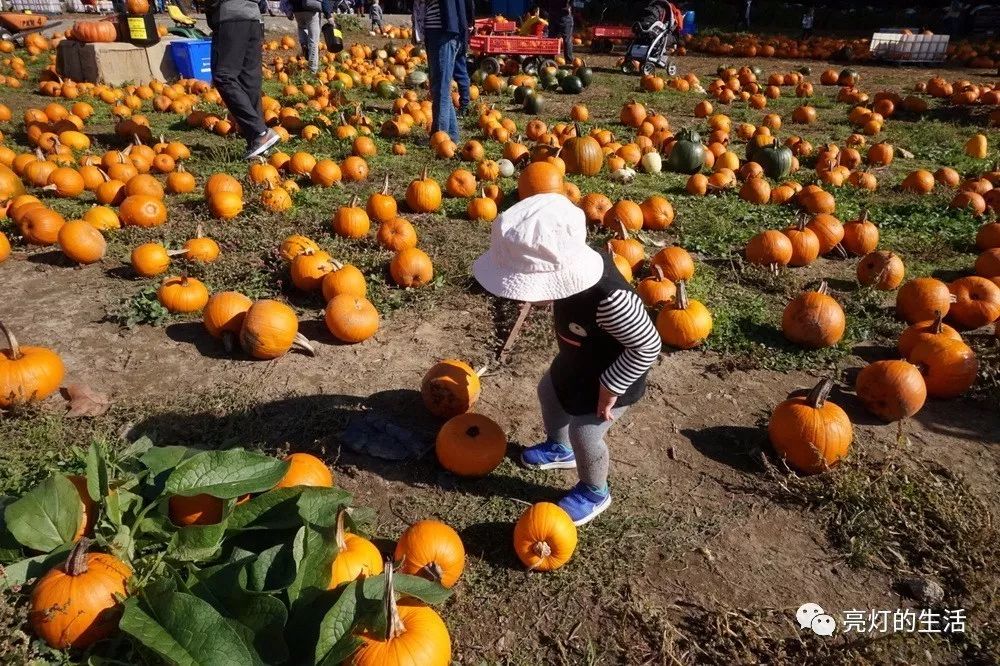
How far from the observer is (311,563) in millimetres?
2619

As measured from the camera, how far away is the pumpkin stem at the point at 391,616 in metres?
2.26

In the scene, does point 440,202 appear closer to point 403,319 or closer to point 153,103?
point 403,319

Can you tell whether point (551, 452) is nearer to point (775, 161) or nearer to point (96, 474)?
point (96, 474)

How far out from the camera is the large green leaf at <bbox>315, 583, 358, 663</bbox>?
2326 mm

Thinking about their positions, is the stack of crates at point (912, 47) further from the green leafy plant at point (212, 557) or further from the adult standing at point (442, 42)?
the green leafy plant at point (212, 557)

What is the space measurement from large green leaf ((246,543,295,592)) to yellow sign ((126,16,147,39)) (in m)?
14.4

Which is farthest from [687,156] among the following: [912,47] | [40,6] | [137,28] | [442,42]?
[40,6]

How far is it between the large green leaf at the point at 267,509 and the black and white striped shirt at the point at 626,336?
1.52m

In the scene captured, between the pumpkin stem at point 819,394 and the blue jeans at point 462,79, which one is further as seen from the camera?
the blue jeans at point 462,79

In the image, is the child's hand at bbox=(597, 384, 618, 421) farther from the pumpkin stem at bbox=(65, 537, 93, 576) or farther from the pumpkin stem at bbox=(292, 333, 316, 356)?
the pumpkin stem at bbox=(292, 333, 316, 356)

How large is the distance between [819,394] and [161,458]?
358cm

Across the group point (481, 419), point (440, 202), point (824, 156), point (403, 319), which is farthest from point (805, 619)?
point (824, 156)

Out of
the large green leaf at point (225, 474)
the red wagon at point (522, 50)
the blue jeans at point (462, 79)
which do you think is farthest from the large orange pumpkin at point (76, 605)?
the red wagon at point (522, 50)

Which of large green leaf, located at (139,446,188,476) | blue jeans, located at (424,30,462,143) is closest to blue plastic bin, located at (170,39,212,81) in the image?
blue jeans, located at (424,30,462,143)
